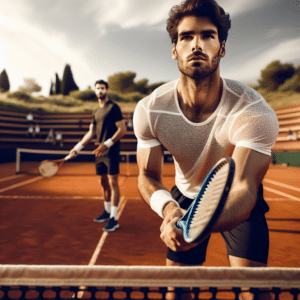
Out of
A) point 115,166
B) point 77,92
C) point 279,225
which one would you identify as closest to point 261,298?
point 115,166

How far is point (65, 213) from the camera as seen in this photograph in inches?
171

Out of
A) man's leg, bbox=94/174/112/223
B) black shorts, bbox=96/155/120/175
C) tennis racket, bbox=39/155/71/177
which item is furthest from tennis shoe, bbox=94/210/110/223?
tennis racket, bbox=39/155/71/177

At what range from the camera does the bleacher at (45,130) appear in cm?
1596

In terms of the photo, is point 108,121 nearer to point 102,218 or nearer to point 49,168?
point 102,218

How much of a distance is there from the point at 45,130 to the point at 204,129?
18.5 meters

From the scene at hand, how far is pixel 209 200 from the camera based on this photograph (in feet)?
3.07

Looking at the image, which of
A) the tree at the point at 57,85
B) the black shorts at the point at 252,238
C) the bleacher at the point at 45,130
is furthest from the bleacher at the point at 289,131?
the tree at the point at 57,85

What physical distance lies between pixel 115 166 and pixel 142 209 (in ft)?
4.98

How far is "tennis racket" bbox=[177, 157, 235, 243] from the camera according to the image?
0.82 meters

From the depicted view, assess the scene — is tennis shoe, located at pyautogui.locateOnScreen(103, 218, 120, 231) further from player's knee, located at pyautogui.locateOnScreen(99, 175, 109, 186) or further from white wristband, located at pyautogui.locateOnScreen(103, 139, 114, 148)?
white wristband, located at pyautogui.locateOnScreen(103, 139, 114, 148)

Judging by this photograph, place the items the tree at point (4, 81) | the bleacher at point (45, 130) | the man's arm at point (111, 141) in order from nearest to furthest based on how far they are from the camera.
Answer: the man's arm at point (111, 141) < the bleacher at point (45, 130) < the tree at point (4, 81)

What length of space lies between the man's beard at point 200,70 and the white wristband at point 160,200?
0.72 m

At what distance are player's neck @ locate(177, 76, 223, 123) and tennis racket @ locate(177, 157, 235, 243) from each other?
0.56 m

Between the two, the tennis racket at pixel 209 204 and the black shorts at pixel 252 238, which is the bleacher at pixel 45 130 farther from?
the tennis racket at pixel 209 204
